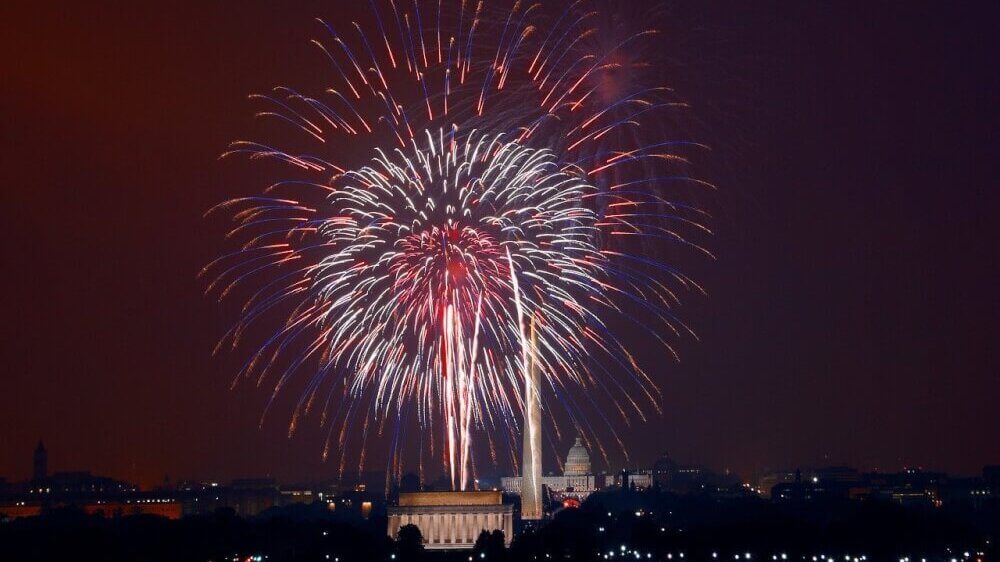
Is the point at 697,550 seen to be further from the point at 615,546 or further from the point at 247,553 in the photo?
the point at 247,553

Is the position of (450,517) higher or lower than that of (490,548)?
higher

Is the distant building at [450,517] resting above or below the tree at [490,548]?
above

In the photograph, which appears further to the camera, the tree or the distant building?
the distant building

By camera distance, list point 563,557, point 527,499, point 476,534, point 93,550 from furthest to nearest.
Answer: point 527,499
point 476,534
point 563,557
point 93,550

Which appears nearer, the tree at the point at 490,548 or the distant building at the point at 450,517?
the tree at the point at 490,548

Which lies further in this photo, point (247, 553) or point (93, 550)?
point (247, 553)

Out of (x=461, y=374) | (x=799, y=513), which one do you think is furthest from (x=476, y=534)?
(x=461, y=374)

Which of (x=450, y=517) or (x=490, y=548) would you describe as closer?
(x=490, y=548)

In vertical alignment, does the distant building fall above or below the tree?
above
